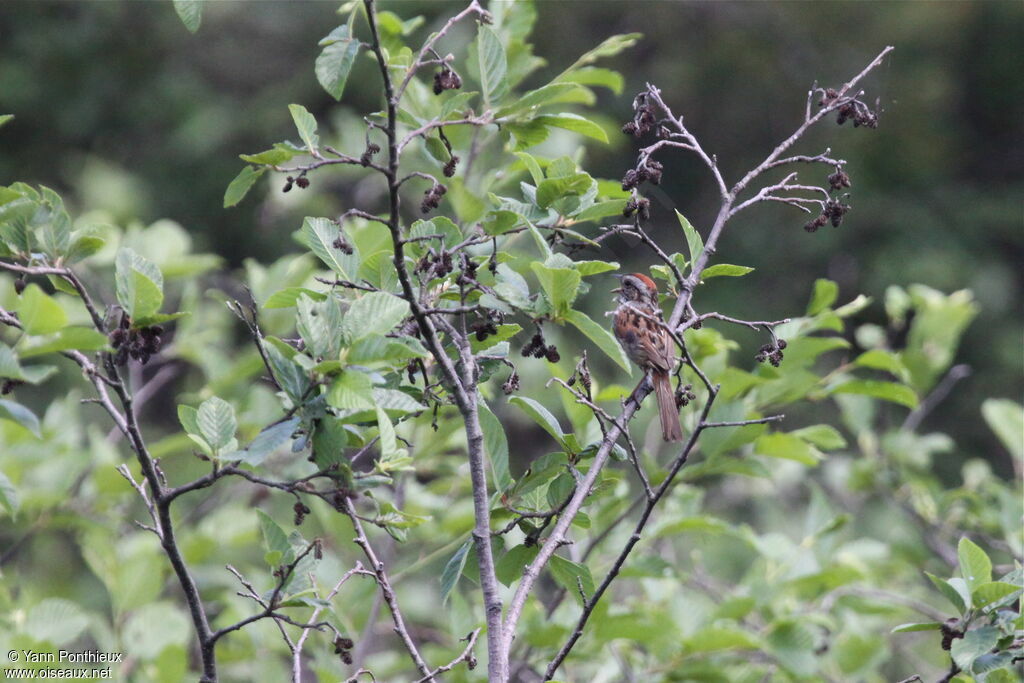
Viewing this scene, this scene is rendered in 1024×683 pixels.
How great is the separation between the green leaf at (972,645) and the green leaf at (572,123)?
1.14 m

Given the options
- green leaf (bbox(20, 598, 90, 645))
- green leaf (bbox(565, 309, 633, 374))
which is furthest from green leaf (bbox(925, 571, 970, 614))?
green leaf (bbox(20, 598, 90, 645))

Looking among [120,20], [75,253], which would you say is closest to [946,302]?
[75,253]

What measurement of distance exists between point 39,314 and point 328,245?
481 millimetres

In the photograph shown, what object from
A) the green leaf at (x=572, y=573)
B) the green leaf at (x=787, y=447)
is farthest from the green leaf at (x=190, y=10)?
the green leaf at (x=787, y=447)

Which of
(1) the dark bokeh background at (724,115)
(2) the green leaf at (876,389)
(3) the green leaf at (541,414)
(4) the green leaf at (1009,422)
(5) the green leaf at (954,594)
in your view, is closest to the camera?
(3) the green leaf at (541,414)

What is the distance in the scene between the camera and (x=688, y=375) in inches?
104

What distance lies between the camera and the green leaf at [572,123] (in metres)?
1.90

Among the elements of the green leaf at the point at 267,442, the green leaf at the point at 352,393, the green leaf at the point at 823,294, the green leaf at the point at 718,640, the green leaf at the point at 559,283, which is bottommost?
the green leaf at the point at 718,640

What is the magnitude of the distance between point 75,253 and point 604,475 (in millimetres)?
1058

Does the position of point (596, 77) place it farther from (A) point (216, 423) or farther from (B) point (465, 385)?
(A) point (216, 423)

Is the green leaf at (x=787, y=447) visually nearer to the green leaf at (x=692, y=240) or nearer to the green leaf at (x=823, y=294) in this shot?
the green leaf at (x=823, y=294)

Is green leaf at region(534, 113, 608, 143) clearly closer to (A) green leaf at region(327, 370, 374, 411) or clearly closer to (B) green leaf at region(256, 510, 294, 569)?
(A) green leaf at region(327, 370, 374, 411)

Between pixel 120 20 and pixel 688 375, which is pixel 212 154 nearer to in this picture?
pixel 120 20

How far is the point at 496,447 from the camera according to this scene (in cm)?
177
